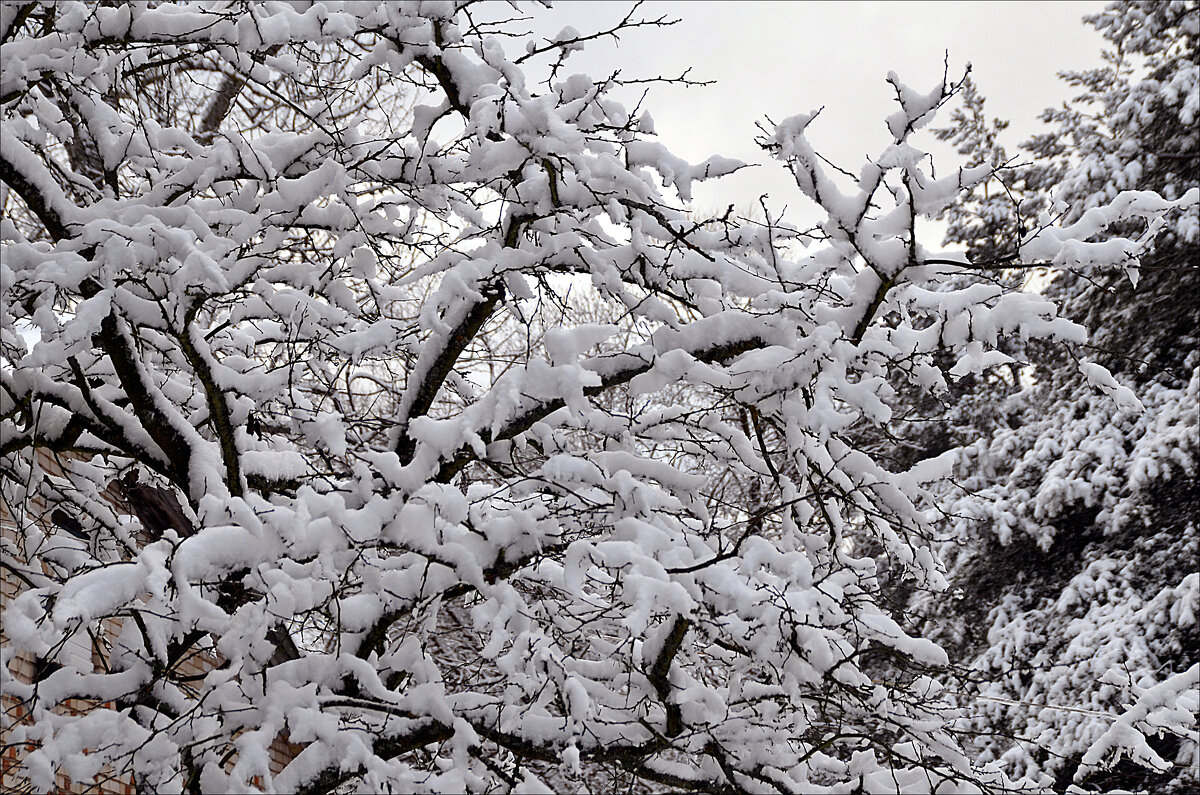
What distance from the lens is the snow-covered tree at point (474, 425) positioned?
2660 millimetres

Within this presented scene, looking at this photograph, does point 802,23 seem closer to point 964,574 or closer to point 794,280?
point 964,574

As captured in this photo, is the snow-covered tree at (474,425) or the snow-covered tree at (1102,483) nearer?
the snow-covered tree at (474,425)

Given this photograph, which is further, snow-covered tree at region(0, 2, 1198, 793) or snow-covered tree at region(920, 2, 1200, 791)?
snow-covered tree at region(920, 2, 1200, 791)

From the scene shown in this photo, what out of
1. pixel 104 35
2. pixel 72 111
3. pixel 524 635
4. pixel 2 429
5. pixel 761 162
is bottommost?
pixel 524 635

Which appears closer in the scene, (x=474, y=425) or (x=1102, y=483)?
(x=474, y=425)

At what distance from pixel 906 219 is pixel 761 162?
0.54 metres

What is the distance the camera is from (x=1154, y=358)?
1109cm

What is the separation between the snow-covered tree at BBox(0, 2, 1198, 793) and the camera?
266cm

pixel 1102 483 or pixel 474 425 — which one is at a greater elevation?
pixel 1102 483

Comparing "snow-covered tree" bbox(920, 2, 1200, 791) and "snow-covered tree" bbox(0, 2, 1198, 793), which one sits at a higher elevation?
"snow-covered tree" bbox(920, 2, 1200, 791)

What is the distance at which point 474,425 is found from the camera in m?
2.83

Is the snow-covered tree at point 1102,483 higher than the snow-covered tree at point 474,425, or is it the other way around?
the snow-covered tree at point 1102,483

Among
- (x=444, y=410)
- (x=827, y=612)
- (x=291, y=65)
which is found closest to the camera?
(x=827, y=612)

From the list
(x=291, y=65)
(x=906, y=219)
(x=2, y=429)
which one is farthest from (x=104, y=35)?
(x=906, y=219)
